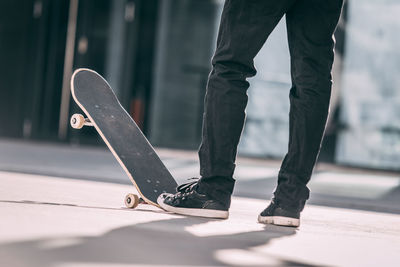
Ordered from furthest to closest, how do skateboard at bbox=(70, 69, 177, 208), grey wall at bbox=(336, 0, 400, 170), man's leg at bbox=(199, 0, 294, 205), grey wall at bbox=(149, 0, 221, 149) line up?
grey wall at bbox=(149, 0, 221, 149) < grey wall at bbox=(336, 0, 400, 170) < skateboard at bbox=(70, 69, 177, 208) < man's leg at bbox=(199, 0, 294, 205)

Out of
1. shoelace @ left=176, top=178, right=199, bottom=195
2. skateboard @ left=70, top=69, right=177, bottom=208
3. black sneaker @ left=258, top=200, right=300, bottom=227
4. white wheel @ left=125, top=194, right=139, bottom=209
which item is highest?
skateboard @ left=70, top=69, right=177, bottom=208

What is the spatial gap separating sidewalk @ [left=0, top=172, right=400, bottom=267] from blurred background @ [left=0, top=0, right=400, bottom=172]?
16.1 feet

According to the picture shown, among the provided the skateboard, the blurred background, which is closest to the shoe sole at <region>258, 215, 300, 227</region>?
the skateboard

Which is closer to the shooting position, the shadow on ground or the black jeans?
the shadow on ground

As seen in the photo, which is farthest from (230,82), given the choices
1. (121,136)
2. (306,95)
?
(121,136)

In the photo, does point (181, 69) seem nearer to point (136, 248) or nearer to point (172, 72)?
point (172, 72)

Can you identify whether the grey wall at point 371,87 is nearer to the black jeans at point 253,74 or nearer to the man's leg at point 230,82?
the black jeans at point 253,74

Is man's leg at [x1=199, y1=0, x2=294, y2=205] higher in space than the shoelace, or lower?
higher

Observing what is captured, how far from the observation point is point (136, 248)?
133 cm

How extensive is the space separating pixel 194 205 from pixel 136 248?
0.66 meters

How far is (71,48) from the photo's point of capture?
854cm

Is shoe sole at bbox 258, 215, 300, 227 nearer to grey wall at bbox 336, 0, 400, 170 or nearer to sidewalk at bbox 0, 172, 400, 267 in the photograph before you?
sidewalk at bbox 0, 172, 400, 267

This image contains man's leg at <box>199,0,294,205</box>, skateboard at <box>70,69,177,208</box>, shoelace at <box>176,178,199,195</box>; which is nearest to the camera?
man's leg at <box>199,0,294,205</box>

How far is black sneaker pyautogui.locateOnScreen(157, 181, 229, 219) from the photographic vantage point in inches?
77.4
